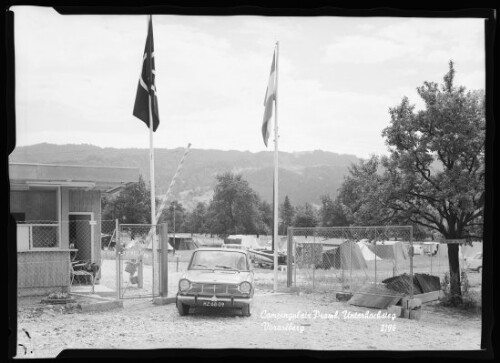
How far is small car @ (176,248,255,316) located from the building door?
3847 millimetres

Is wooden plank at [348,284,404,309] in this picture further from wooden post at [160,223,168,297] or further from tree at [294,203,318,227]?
wooden post at [160,223,168,297]

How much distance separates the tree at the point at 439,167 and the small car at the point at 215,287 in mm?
2998

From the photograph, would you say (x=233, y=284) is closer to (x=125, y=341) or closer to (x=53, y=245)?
(x=125, y=341)

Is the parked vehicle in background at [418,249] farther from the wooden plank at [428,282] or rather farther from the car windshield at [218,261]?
the car windshield at [218,261]

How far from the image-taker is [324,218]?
11.1 m

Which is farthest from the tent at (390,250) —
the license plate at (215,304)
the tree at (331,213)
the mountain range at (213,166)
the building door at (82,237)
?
the building door at (82,237)

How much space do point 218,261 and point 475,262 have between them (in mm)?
4229

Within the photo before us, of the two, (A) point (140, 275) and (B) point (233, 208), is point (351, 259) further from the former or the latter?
(A) point (140, 275)

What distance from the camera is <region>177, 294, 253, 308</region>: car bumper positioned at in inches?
355

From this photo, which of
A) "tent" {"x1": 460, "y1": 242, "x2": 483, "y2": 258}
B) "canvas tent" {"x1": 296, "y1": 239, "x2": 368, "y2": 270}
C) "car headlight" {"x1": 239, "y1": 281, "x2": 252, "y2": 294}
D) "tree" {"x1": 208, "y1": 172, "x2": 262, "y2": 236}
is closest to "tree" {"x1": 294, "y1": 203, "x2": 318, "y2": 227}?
"canvas tent" {"x1": 296, "y1": 239, "x2": 368, "y2": 270}

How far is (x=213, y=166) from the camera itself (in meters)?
9.70

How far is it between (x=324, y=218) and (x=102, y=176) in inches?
158

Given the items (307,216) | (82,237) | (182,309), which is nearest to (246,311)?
(182,309)
